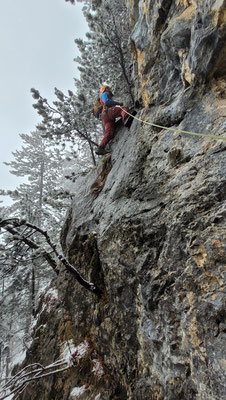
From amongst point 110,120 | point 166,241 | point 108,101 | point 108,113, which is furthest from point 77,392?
point 108,101

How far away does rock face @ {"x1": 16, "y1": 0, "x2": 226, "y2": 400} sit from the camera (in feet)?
7.05

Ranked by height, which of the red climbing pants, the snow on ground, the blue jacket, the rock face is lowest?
the snow on ground

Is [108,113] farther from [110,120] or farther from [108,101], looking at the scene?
[108,101]

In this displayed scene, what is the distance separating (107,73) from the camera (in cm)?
868

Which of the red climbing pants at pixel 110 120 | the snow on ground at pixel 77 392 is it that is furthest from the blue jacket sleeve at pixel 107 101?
the snow on ground at pixel 77 392

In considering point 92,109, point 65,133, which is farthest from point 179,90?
point 65,133

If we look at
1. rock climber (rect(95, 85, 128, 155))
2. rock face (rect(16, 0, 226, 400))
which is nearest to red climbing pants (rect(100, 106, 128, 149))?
rock climber (rect(95, 85, 128, 155))

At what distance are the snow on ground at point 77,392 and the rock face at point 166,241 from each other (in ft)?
0.24

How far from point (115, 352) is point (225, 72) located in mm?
5351

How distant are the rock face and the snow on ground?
0.07m

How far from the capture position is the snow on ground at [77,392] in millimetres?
4043

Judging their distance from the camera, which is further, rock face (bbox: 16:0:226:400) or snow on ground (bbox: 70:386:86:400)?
snow on ground (bbox: 70:386:86:400)

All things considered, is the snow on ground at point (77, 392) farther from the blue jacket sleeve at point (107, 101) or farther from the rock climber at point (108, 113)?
the blue jacket sleeve at point (107, 101)

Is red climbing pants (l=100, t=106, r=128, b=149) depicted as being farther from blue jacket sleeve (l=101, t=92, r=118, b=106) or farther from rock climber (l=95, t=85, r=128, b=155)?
blue jacket sleeve (l=101, t=92, r=118, b=106)
